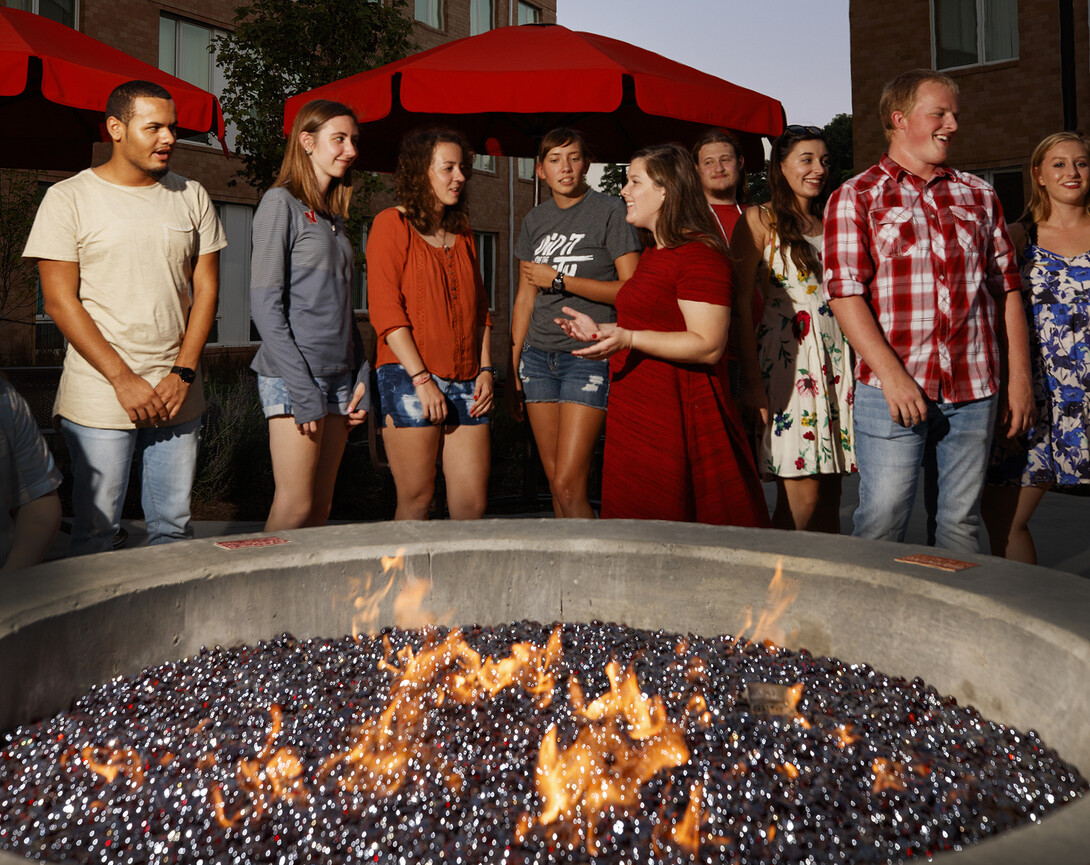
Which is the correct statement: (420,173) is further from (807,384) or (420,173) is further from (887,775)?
(887,775)

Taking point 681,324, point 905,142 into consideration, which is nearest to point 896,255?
point 905,142

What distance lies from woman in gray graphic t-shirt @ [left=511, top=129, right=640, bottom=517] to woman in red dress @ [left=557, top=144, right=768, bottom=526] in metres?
0.65

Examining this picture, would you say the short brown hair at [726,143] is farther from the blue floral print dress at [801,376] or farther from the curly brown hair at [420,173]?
the curly brown hair at [420,173]

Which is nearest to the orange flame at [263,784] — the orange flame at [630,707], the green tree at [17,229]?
the orange flame at [630,707]

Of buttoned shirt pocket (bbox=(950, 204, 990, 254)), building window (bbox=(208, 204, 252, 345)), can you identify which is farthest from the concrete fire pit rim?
building window (bbox=(208, 204, 252, 345))

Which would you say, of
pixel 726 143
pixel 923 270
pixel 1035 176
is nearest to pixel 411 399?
pixel 726 143

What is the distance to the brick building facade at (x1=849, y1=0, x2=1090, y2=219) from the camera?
551 inches

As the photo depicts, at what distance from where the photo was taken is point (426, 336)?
402cm

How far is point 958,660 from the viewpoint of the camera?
243 cm

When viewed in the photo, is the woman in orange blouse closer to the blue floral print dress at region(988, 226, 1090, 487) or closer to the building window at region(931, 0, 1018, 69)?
the blue floral print dress at region(988, 226, 1090, 487)

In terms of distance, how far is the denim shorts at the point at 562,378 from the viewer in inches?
166

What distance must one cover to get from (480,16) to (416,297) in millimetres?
20546

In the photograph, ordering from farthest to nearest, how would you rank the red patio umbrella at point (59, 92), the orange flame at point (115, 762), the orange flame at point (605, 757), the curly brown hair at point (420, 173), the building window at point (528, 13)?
the building window at point (528, 13) < the red patio umbrella at point (59, 92) < the curly brown hair at point (420, 173) < the orange flame at point (115, 762) < the orange flame at point (605, 757)

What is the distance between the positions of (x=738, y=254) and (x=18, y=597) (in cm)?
283
